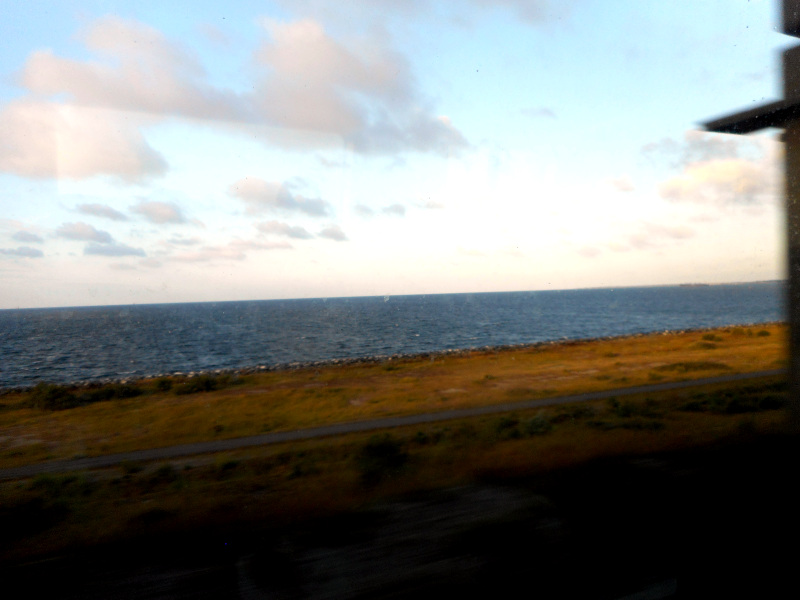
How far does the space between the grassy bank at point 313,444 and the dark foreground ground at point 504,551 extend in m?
0.50

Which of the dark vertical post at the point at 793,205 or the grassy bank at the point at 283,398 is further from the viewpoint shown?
the grassy bank at the point at 283,398

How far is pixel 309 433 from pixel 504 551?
4939 millimetres

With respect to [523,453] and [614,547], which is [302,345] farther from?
[614,547]

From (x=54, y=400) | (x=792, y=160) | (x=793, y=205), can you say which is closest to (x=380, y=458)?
(x=793, y=205)

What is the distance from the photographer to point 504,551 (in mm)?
3273

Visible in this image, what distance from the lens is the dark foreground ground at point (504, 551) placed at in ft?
9.71

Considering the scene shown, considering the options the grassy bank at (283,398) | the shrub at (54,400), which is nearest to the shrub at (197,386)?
the grassy bank at (283,398)

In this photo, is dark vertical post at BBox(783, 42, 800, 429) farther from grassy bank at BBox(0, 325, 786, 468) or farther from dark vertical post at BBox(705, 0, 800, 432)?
grassy bank at BBox(0, 325, 786, 468)

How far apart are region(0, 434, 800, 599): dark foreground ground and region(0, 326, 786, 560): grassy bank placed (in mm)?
500

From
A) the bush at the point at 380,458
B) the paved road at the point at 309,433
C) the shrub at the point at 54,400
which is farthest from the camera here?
the shrub at the point at 54,400

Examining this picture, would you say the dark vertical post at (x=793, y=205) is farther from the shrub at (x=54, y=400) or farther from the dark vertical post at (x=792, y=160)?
the shrub at (x=54, y=400)

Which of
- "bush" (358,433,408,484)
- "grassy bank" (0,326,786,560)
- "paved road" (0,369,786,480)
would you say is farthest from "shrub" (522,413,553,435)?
"bush" (358,433,408,484)

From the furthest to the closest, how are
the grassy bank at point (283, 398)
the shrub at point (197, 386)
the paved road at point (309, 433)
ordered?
1. the shrub at point (197, 386)
2. the grassy bank at point (283, 398)
3. the paved road at point (309, 433)

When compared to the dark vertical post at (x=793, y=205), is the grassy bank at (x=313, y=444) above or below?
below
